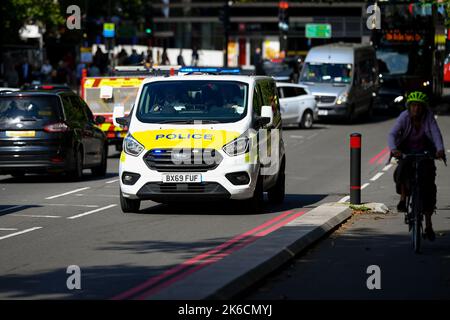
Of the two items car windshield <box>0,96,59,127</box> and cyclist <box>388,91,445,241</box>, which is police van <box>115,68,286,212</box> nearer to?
cyclist <box>388,91,445,241</box>

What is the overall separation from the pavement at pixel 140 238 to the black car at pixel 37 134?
1.28 ft

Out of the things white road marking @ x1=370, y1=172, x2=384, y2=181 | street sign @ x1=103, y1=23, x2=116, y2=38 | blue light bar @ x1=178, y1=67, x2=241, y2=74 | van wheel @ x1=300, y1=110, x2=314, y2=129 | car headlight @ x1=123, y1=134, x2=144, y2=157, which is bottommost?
van wheel @ x1=300, y1=110, x2=314, y2=129

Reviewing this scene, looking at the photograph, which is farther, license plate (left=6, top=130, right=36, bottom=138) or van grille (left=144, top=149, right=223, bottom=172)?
license plate (left=6, top=130, right=36, bottom=138)

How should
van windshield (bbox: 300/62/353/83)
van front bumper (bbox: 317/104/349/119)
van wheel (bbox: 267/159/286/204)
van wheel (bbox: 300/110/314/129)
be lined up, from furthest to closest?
1. van windshield (bbox: 300/62/353/83)
2. van front bumper (bbox: 317/104/349/119)
3. van wheel (bbox: 300/110/314/129)
4. van wheel (bbox: 267/159/286/204)

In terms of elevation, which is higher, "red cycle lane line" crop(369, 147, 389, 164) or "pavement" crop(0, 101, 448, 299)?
"pavement" crop(0, 101, 448, 299)

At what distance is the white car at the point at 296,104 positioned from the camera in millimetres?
39531

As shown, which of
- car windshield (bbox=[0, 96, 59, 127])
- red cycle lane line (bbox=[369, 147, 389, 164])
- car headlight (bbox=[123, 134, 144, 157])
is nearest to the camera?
car headlight (bbox=[123, 134, 144, 157])

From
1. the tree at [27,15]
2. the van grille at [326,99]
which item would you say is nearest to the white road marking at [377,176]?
the van grille at [326,99]

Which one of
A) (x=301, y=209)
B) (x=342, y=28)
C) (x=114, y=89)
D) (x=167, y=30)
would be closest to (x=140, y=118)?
(x=301, y=209)

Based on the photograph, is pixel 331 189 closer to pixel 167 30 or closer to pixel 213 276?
pixel 213 276

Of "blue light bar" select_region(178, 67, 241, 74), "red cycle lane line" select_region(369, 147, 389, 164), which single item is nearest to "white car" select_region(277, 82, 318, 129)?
"red cycle lane line" select_region(369, 147, 389, 164)

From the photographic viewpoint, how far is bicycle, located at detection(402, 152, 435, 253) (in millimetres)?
12922

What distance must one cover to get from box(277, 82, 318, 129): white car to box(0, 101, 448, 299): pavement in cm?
1502

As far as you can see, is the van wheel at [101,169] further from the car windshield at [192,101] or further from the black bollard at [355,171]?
the black bollard at [355,171]
